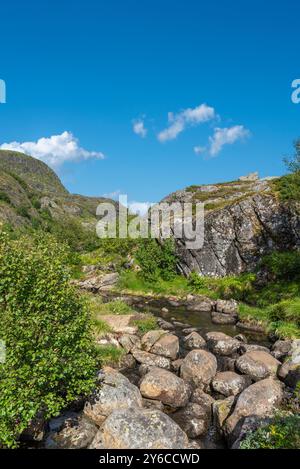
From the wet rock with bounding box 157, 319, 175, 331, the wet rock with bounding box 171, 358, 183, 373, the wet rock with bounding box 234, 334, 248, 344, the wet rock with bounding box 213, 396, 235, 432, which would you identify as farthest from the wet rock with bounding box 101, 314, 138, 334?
the wet rock with bounding box 213, 396, 235, 432

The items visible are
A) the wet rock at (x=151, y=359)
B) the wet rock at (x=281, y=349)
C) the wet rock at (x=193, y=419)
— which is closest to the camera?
the wet rock at (x=193, y=419)

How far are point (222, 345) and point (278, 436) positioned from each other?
50.2 feet

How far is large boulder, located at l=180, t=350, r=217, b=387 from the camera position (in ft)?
Answer: 68.9

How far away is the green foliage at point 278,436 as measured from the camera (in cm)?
1137

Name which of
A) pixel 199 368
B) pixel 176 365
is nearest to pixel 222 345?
pixel 176 365

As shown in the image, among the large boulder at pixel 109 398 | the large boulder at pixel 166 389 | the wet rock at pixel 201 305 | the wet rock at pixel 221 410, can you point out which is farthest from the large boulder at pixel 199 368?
the wet rock at pixel 201 305

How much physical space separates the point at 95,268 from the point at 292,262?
3517 centimetres

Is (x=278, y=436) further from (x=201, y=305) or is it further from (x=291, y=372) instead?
(x=201, y=305)

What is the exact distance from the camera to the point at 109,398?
16.7 m

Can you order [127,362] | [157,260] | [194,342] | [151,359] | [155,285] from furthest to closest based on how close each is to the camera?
[157,260], [155,285], [194,342], [151,359], [127,362]

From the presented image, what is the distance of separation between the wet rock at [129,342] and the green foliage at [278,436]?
13584mm

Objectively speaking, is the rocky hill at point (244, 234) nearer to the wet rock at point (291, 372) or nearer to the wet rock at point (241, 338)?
the wet rock at point (241, 338)

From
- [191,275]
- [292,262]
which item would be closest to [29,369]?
[292,262]

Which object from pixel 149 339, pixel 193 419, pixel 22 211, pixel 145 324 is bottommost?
pixel 193 419
